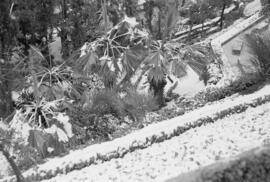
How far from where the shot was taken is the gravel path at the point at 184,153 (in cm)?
550

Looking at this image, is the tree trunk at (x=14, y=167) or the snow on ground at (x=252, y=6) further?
the snow on ground at (x=252, y=6)

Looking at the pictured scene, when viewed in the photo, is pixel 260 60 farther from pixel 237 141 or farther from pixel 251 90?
pixel 237 141

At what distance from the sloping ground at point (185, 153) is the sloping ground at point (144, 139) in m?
0.10

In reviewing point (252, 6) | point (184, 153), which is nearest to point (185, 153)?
point (184, 153)

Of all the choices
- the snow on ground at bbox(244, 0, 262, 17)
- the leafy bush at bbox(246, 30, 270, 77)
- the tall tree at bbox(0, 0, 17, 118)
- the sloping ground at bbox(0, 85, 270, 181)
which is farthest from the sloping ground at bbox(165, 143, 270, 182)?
the snow on ground at bbox(244, 0, 262, 17)

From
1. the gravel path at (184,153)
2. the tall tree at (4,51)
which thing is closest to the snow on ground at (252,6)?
the tall tree at (4,51)

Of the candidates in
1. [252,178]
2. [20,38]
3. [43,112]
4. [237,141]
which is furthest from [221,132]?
[20,38]

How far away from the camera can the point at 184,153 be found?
611 cm

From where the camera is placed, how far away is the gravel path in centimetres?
550

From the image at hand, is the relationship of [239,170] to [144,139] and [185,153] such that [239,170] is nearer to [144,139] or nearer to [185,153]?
[185,153]

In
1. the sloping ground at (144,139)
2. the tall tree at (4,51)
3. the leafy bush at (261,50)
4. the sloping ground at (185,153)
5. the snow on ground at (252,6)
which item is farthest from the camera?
the snow on ground at (252,6)

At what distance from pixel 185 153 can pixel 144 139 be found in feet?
5.51

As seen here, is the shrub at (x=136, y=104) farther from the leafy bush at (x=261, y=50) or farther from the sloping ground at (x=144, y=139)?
the leafy bush at (x=261, y=50)

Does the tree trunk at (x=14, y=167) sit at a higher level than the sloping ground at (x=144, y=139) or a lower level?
higher
